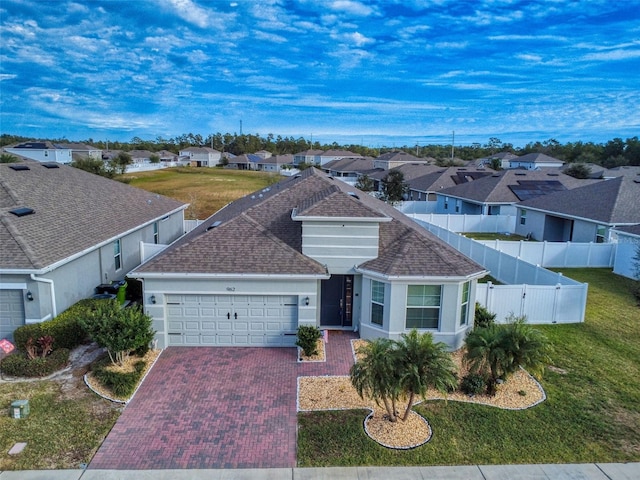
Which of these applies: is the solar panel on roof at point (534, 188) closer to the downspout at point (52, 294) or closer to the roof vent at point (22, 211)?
the roof vent at point (22, 211)

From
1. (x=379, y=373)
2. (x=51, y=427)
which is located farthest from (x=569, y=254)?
(x=51, y=427)

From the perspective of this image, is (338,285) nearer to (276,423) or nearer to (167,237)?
(276,423)

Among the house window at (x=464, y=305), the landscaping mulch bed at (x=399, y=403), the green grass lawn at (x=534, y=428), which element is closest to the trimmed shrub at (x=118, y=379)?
the landscaping mulch bed at (x=399, y=403)

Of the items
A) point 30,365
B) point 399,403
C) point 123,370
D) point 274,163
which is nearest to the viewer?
point 399,403

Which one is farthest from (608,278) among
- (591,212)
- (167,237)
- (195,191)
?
(195,191)

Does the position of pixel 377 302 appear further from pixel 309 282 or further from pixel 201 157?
pixel 201 157

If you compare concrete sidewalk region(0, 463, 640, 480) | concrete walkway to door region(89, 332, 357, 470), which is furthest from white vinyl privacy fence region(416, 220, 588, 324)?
concrete sidewalk region(0, 463, 640, 480)

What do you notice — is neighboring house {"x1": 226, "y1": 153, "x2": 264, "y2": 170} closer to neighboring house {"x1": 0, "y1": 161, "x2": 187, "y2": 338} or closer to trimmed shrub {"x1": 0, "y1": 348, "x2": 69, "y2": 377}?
neighboring house {"x1": 0, "y1": 161, "x2": 187, "y2": 338}
